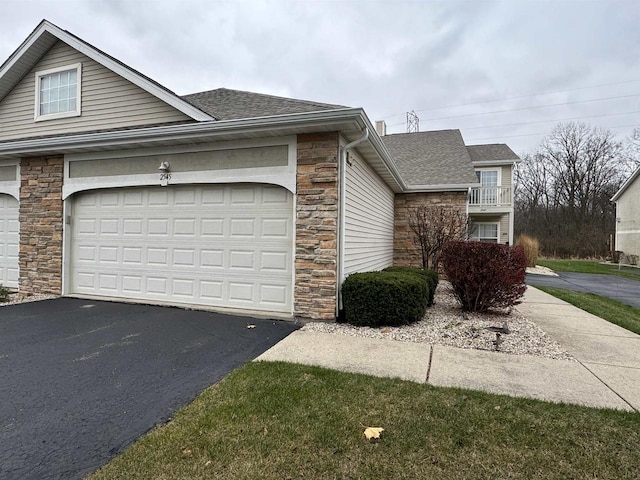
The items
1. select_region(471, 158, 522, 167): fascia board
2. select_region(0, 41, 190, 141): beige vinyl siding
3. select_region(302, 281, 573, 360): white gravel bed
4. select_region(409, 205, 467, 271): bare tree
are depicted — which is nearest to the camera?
select_region(302, 281, 573, 360): white gravel bed

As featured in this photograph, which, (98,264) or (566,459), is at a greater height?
(98,264)

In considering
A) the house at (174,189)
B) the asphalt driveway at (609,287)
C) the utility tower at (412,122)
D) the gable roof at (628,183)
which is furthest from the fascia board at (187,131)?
the gable roof at (628,183)

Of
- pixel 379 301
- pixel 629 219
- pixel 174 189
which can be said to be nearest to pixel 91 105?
pixel 174 189

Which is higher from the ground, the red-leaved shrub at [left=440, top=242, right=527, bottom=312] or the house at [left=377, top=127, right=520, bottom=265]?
the house at [left=377, top=127, right=520, bottom=265]

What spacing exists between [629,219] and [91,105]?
96.2 ft

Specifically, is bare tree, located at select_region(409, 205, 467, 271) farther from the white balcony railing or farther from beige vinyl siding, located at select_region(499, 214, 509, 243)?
beige vinyl siding, located at select_region(499, 214, 509, 243)

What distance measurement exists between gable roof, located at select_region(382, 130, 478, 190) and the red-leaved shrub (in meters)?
5.41

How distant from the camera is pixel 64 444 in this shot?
2324 mm

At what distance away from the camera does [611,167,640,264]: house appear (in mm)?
21391

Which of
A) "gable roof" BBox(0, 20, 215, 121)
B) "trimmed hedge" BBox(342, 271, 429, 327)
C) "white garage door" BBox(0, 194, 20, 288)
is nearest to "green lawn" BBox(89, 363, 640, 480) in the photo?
"trimmed hedge" BBox(342, 271, 429, 327)

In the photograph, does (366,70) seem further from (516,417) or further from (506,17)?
(516,417)

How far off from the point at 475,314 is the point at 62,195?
8.76 meters

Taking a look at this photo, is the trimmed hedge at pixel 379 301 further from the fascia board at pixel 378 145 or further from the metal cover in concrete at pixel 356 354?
the fascia board at pixel 378 145

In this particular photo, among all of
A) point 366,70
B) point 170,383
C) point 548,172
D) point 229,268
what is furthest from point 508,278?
point 548,172
